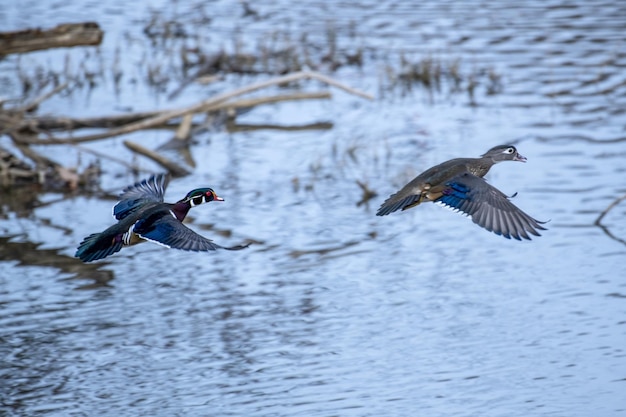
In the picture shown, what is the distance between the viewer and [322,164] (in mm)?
11836

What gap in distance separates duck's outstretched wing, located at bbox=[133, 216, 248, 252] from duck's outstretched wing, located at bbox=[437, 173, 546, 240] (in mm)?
1344

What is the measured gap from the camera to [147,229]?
21.7ft

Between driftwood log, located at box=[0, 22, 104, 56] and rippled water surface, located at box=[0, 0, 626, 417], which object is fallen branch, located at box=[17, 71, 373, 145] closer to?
rippled water surface, located at box=[0, 0, 626, 417]

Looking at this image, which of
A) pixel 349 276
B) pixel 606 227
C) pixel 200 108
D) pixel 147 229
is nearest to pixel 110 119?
pixel 200 108

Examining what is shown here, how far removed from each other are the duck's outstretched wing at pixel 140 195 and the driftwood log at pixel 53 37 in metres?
3.53

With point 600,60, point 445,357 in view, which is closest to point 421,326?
point 445,357

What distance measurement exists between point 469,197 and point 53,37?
511 cm

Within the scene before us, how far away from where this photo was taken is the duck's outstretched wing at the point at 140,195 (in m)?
7.11

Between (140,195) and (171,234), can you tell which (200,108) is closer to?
(140,195)

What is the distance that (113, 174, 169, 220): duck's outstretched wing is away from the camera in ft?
23.3

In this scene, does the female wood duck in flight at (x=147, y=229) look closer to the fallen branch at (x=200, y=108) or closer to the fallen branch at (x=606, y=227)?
the fallen branch at (x=606, y=227)

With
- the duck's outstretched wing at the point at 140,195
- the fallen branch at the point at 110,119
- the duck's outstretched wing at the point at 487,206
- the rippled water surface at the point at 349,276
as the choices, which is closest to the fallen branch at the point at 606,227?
the rippled water surface at the point at 349,276

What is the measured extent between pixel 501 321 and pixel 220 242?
254 centimetres

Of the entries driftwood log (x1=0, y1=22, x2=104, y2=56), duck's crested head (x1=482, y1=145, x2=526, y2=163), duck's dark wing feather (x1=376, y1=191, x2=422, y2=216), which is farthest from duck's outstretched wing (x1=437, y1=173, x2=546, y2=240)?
driftwood log (x1=0, y1=22, x2=104, y2=56)
